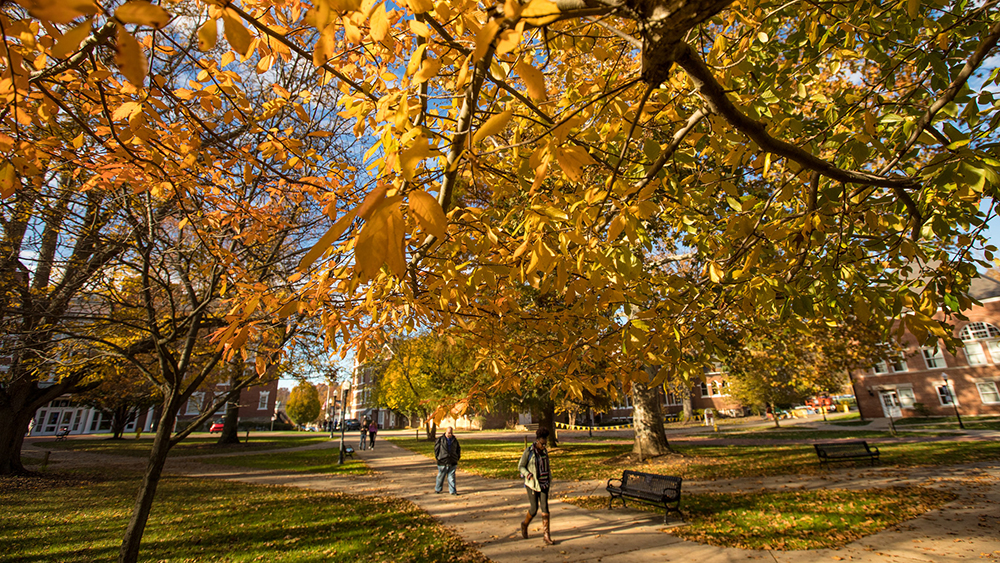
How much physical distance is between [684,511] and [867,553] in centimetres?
257

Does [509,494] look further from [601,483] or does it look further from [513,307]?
[513,307]

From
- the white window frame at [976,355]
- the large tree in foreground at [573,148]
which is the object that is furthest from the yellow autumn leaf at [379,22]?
the white window frame at [976,355]

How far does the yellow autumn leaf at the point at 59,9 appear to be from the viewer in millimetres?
979

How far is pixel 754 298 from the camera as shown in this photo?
2.85 metres

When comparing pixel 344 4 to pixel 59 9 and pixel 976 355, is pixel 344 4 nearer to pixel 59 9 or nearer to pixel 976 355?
pixel 59 9

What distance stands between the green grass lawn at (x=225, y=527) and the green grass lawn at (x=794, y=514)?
11.5 ft

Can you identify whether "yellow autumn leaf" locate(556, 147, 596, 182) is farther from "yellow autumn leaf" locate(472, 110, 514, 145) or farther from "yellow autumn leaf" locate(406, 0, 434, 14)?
"yellow autumn leaf" locate(406, 0, 434, 14)

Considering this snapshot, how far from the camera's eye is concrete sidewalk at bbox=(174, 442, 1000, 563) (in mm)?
5137

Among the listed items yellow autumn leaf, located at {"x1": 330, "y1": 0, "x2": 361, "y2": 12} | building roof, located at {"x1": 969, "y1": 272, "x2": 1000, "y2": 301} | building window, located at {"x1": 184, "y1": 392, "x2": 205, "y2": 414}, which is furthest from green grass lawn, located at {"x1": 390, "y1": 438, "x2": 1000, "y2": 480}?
building roof, located at {"x1": 969, "y1": 272, "x2": 1000, "y2": 301}

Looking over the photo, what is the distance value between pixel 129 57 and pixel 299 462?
62.4 ft

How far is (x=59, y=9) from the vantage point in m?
1.02

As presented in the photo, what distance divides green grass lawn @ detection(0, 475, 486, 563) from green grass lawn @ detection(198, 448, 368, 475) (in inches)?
171

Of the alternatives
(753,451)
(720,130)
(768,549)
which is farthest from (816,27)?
(753,451)

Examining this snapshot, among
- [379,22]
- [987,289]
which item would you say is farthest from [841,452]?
[987,289]
